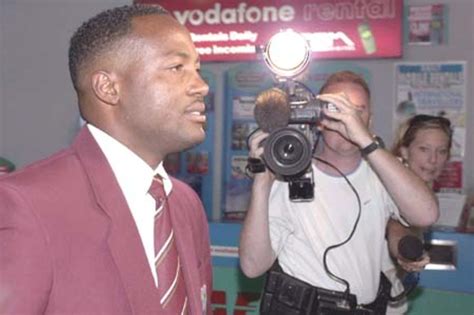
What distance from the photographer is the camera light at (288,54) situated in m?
1.73

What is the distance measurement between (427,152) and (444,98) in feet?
3.48

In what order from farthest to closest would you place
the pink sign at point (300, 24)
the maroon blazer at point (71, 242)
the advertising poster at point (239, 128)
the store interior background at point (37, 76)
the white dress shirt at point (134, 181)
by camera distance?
the store interior background at point (37, 76) < the advertising poster at point (239, 128) < the pink sign at point (300, 24) < the white dress shirt at point (134, 181) < the maroon blazer at point (71, 242)

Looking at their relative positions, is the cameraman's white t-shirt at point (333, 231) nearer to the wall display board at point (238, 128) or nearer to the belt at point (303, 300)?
the belt at point (303, 300)

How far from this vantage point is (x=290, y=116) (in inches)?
66.5

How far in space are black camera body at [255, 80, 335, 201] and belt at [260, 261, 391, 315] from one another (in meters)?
0.30

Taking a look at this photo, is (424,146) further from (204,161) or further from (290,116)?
(204,161)

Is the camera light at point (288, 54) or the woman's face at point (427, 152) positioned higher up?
the camera light at point (288, 54)

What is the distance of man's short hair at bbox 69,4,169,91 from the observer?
122cm

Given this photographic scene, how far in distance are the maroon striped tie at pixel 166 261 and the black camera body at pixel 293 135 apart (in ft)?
1.51

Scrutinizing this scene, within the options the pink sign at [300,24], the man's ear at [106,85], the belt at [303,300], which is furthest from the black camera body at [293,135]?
the pink sign at [300,24]

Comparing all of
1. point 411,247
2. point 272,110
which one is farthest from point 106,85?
point 411,247

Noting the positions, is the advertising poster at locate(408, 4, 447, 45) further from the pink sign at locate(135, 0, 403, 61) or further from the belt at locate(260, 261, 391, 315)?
the belt at locate(260, 261, 391, 315)

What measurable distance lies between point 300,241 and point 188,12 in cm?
229

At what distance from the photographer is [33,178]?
1031mm
